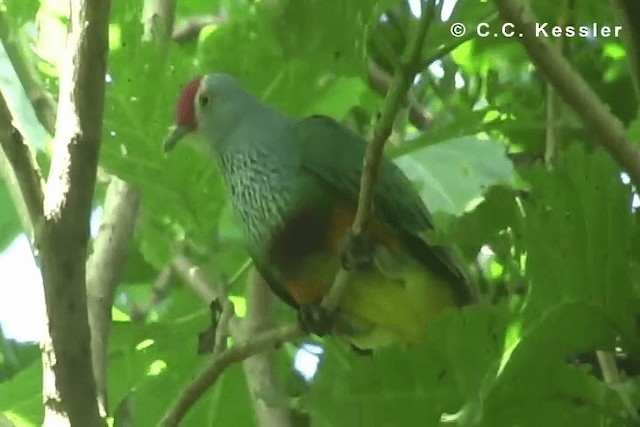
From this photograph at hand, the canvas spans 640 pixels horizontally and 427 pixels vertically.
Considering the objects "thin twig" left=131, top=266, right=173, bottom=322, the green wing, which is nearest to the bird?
the green wing

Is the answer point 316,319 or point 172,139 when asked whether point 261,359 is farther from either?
point 172,139

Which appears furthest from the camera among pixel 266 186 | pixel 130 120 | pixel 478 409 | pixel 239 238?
pixel 239 238

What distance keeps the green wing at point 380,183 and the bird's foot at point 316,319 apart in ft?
0.34

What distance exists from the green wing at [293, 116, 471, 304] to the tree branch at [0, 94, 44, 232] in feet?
1.18

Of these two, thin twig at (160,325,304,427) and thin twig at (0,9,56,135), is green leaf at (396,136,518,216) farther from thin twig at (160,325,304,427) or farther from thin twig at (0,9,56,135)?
thin twig at (0,9,56,135)

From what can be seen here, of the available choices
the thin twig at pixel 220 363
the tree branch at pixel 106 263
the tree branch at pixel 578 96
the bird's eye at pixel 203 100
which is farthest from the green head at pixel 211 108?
the tree branch at pixel 578 96

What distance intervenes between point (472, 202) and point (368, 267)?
125 mm

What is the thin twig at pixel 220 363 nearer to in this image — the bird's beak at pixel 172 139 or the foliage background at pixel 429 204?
the foliage background at pixel 429 204

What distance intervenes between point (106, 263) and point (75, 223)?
0.34 metres

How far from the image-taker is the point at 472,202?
0.95 m

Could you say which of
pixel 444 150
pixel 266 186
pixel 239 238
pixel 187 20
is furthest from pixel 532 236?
pixel 187 20

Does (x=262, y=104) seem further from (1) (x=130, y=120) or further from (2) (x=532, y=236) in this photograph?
(2) (x=532, y=236)

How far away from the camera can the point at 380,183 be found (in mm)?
1012

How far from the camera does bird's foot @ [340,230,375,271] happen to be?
89cm
